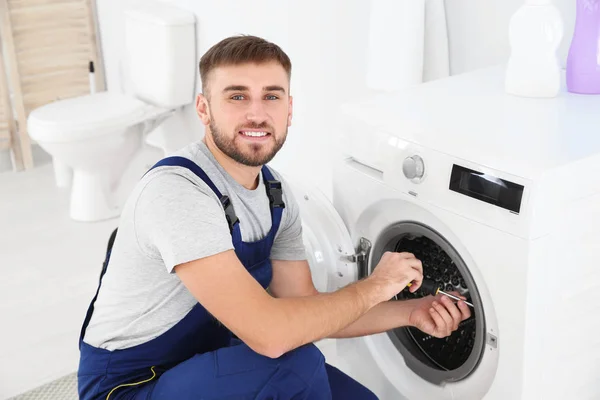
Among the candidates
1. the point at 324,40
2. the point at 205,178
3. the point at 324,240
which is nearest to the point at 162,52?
the point at 324,40

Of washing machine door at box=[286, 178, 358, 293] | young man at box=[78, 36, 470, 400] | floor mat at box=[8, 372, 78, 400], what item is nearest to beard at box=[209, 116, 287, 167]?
young man at box=[78, 36, 470, 400]

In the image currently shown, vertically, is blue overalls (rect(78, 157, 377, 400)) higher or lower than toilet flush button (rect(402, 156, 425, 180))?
lower

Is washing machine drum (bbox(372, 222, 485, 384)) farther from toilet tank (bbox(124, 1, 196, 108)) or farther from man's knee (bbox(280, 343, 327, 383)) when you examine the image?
toilet tank (bbox(124, 1, 196, 108))

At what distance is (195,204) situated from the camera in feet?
4.39

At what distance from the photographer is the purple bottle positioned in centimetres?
154

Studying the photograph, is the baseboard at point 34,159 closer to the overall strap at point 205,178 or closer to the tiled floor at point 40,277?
the tiled floor at point 40,277

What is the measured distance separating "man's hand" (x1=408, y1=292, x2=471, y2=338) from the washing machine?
0.03 meters

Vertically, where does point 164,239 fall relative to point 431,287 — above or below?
above

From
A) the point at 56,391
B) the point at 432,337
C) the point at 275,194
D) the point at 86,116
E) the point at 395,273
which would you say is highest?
the point at 275,194

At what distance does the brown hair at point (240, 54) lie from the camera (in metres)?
1.44

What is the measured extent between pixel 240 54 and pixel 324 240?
457 mm

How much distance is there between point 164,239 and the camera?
1.33 metres

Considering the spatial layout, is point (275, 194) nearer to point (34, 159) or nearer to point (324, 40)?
point (324, 40)

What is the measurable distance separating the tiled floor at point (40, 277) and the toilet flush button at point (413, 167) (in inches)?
48.0
